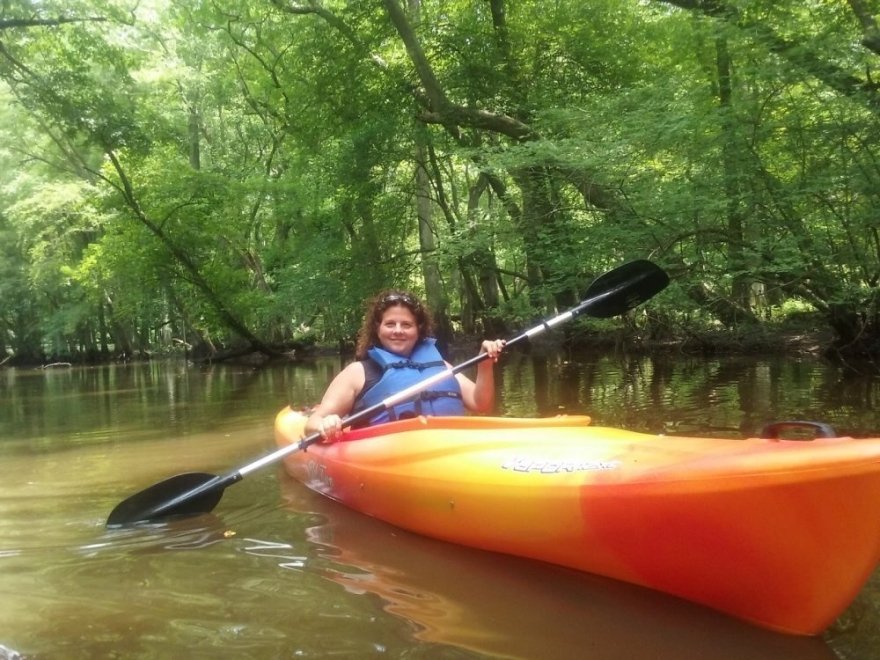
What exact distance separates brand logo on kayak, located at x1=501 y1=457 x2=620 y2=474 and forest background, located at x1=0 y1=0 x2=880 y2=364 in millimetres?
5881

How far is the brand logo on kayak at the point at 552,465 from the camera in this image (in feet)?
6.93

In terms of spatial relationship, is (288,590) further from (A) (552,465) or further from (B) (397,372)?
(B) (397,372)

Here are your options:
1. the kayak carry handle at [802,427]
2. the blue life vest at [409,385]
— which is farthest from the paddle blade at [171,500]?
the kayak carry handle at [802,427]

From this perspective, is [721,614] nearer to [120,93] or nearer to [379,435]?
[379,435]

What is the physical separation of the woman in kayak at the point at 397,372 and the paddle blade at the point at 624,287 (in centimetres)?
78

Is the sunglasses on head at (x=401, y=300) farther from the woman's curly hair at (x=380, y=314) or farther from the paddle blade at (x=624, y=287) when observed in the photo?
the paddle blade at (x=624, y=287)

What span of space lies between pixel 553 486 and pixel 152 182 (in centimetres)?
1711

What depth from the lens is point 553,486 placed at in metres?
2.17

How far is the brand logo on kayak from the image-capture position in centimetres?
211

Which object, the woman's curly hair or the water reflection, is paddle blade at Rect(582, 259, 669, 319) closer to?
the woman's curly hair

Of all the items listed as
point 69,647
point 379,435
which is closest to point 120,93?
point 379,435

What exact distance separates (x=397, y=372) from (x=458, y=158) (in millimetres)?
9334

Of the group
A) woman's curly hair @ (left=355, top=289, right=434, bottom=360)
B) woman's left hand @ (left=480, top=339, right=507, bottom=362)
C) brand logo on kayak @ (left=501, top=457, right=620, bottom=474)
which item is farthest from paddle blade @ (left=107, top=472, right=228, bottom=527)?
brand logo on kayak @ (left=501, top=457, right=620, bottom=474)

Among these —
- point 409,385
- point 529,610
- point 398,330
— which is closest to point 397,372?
point 409,385
